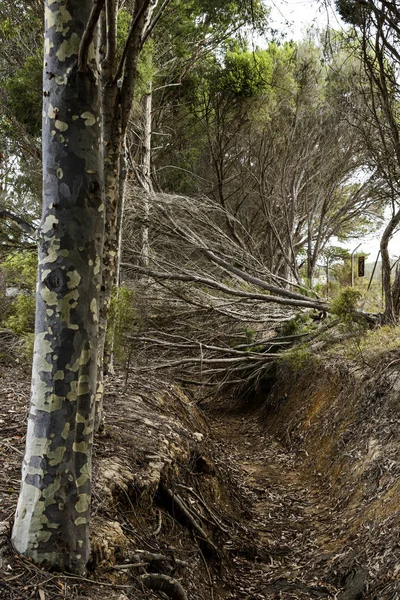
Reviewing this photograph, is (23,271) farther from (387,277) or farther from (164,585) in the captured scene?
(387,277)

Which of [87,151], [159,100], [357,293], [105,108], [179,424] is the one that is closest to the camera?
[87,151]

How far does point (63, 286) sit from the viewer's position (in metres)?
2.77

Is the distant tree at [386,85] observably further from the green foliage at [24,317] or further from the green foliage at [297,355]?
the green foliage at [24,317]

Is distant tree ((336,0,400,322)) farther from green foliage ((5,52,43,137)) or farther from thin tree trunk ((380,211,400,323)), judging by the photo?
green foliage ((5,52,43,137))

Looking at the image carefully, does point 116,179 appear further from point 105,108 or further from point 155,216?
point 155,216

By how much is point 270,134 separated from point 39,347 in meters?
13.9

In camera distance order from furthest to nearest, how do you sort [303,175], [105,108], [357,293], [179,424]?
[303,175] < [357,293] < [179,424] < [105,108]

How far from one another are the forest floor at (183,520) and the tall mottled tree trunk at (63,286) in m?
0.31

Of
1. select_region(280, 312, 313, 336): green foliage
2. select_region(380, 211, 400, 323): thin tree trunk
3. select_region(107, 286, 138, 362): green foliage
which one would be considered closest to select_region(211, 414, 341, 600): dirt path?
select_region(280, 312, 313, 336): green foliage

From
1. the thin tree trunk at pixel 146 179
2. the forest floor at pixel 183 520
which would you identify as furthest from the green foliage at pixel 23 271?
the thin tree trunk at pixel 146 179

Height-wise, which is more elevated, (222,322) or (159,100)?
(159,100)

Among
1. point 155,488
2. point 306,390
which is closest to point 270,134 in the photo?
point 306,390

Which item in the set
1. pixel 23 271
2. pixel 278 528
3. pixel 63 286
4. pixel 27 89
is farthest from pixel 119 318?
pixel 27 89

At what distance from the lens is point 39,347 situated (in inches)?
110
